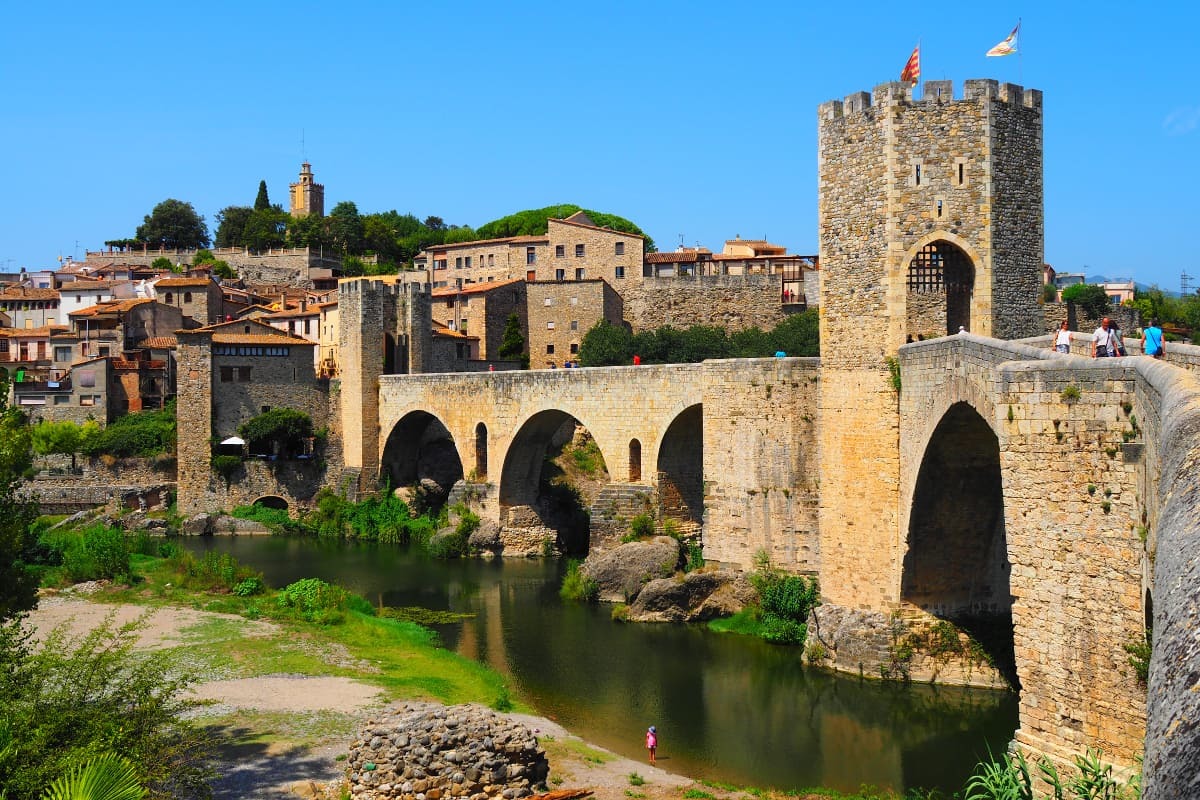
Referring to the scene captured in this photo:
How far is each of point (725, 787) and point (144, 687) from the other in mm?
7271

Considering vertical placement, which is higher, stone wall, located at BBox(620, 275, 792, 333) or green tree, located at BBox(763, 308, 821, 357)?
stone wall, located at BBox(620, 275, 792, 333)

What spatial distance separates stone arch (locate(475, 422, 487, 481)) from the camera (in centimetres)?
3694

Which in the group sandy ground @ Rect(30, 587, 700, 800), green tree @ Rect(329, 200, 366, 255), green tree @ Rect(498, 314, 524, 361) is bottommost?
sandy ground @ Rect(30, 587, 700, 800)

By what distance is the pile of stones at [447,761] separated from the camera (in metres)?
13.2

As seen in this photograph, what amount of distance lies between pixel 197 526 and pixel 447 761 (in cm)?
2944

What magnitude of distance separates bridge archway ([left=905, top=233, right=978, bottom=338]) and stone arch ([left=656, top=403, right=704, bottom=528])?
31.0 feet

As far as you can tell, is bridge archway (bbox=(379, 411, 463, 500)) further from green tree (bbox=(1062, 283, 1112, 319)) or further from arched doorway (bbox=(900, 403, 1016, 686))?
arched doorway (bbox=(900, 403, 1016, 686))

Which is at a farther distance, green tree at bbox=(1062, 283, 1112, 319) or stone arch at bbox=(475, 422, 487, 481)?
green tree at bbox=(1062, 283, 1112, 319)

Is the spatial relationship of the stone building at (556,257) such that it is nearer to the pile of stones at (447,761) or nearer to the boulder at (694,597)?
the boulder at (694,597)

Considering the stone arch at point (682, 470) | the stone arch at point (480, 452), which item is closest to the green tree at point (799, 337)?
the stone arch at point (480, 452)

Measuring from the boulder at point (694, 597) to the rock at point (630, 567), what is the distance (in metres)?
0.72

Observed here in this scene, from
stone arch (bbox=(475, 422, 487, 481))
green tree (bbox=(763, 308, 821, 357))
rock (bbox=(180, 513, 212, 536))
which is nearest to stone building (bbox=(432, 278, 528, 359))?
green tree (bbox=(763, 308, 821, 357))

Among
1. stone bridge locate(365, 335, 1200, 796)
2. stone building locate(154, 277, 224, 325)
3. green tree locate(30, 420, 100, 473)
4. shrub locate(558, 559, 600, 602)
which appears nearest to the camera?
stone bridge locate(365, 335, 1200, 796)

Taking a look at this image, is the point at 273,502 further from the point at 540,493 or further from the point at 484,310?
the point at 484,310
